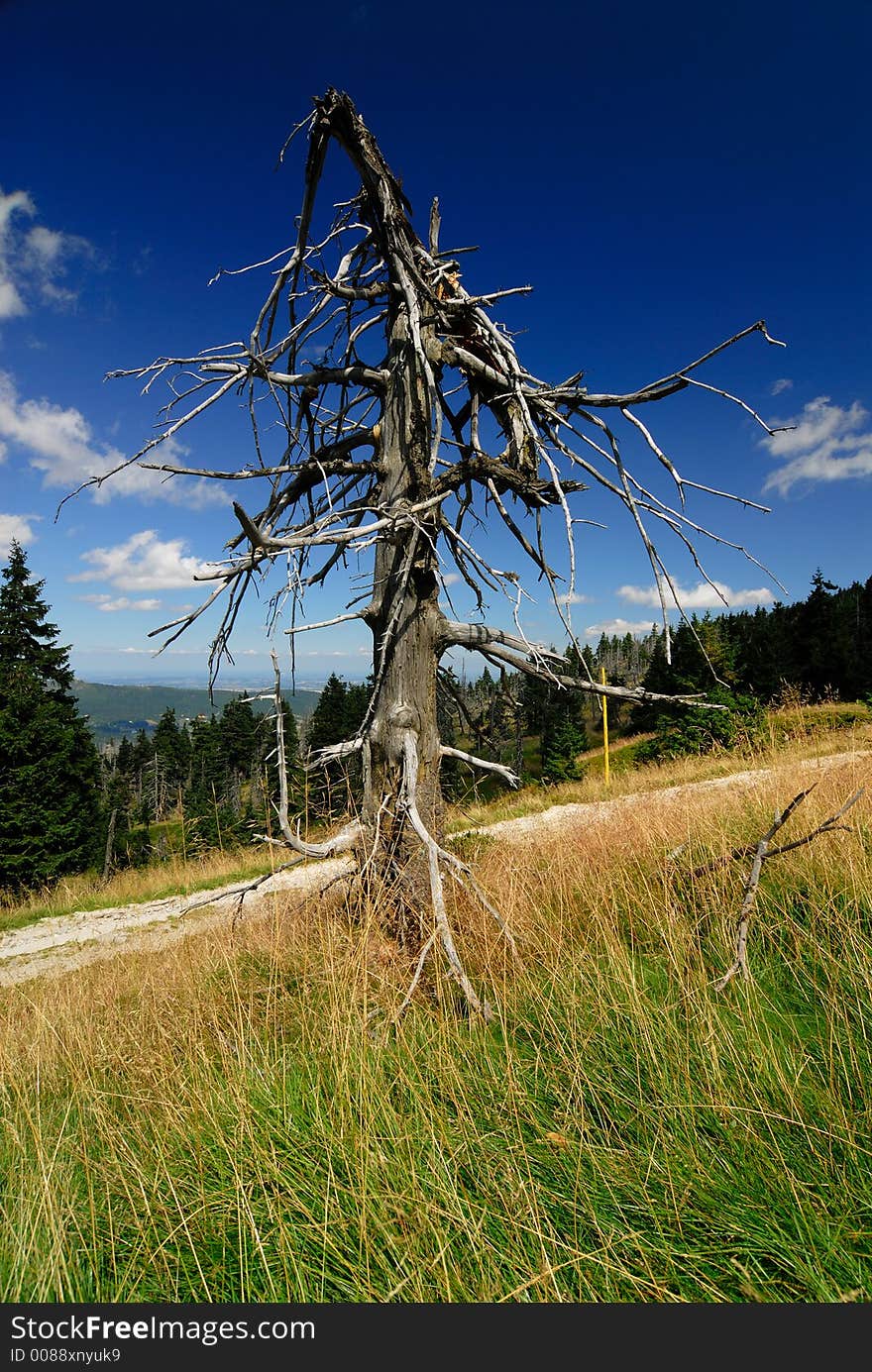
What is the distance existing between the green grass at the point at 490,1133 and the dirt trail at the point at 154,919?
15.0 feet

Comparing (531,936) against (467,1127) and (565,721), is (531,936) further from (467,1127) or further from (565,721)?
(565,721)

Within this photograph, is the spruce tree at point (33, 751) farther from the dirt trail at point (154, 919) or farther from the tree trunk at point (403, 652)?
the tree trunk at point (403, 652)

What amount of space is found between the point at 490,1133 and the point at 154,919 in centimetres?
997

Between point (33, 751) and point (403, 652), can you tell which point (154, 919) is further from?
point (33, 751)

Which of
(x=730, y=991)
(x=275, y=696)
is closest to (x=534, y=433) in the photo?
(x=275, y=696)

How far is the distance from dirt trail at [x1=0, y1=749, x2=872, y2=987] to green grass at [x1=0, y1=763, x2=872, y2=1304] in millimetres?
4578

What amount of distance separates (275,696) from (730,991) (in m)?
2.50

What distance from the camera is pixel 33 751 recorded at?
83.3 feet

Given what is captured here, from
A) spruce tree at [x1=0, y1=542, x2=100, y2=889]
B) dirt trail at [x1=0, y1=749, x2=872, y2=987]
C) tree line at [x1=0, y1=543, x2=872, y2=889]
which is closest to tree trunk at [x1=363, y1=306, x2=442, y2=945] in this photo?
tree line at [x1=0, y1=543, x2=872, y2=889]

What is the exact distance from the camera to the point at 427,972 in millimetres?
3061

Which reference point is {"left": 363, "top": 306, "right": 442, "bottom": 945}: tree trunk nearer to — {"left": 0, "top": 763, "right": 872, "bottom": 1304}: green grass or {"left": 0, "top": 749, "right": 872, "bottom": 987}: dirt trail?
{"left": 0, "top": 763, "right": 872, "bottom": 1304}: green grass

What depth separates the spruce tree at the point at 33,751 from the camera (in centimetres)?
2445

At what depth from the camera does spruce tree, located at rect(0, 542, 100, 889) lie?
24453 millimetres

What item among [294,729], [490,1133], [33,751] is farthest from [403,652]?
[33,751]
